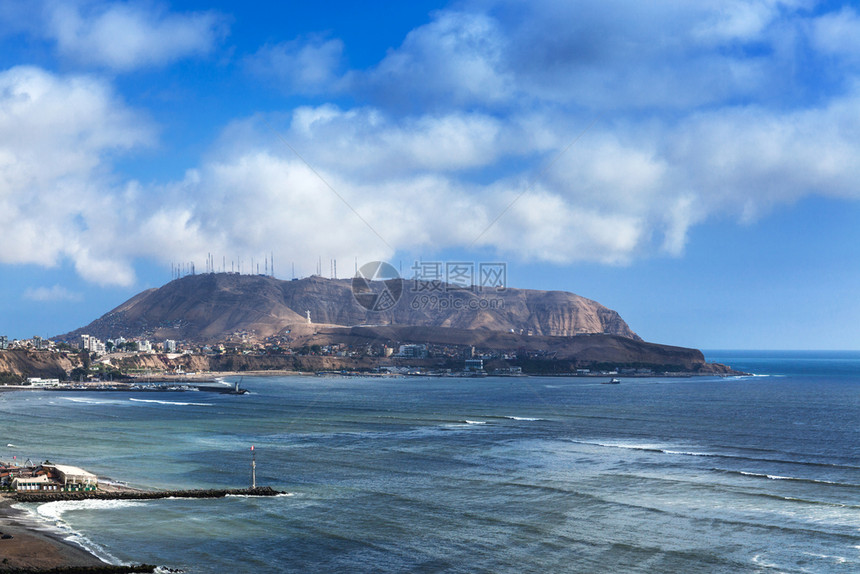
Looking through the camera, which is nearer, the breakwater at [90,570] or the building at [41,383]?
the breakwater at [90,570]

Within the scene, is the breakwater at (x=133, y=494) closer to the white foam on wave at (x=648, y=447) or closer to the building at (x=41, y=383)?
the white foam on wave at (x=648, y=447)

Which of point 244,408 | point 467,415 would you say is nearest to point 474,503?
point 467,415

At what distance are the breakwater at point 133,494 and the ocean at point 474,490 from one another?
A: 2.86ft

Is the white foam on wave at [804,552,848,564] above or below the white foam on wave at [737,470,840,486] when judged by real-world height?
below

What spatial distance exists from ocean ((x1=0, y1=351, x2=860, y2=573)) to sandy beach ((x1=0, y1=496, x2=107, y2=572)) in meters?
1.03

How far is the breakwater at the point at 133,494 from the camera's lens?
132 ft

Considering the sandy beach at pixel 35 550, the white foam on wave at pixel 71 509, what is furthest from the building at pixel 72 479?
the sandy beach at pixel 35 550

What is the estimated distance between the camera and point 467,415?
86188 mm

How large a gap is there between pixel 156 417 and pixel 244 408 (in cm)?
1475

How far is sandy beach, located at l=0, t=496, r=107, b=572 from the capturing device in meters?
28.3

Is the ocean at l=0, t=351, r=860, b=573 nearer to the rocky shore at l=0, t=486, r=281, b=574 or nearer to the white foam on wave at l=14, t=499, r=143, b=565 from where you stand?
the white foam on wave at l=14, t=499, r=143, b=565

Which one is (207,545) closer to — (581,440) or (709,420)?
(581,440)

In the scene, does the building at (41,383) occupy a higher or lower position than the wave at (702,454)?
higher

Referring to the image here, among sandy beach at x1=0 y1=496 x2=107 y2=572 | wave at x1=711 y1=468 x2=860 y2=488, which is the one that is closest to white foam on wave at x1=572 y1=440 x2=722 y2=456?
wave at x1=711 y1=468 x2=860 y2=488
